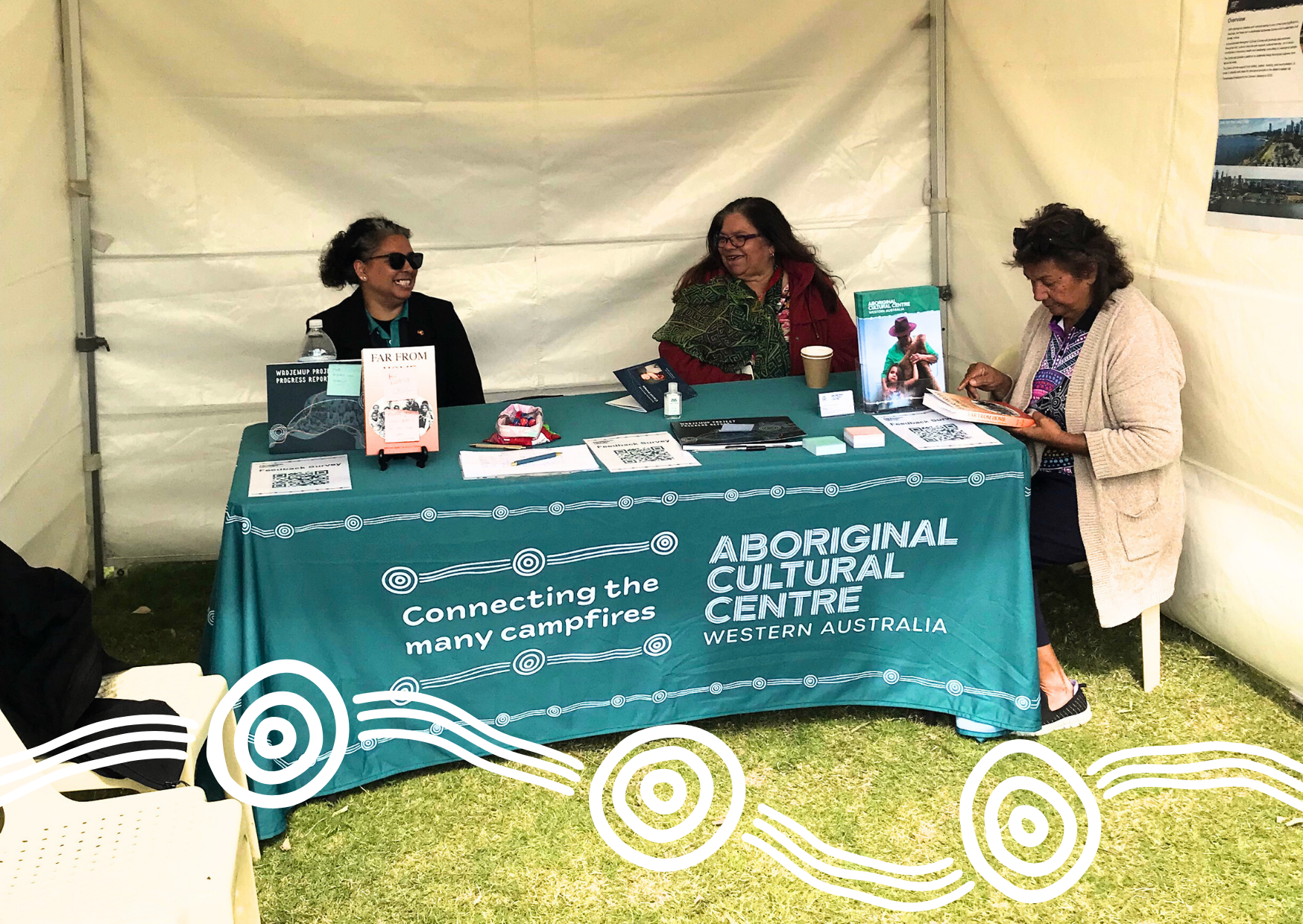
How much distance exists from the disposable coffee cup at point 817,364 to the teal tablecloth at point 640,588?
0.28m

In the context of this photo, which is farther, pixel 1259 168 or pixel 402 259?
pixel 402 259

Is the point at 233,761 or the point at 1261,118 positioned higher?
the point at 1261,118

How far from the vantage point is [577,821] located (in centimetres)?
267

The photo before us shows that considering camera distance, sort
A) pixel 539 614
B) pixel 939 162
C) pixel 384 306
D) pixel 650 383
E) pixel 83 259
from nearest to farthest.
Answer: pixel 539 614 < pixel 650 383 < pixel 384 306 < pixel 83 259 < pixel 939 162

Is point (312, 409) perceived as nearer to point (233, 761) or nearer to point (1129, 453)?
point (233, 761)

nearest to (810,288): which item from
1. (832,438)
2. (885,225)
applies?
(885,225)

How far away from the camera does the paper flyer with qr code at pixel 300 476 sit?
101 inches

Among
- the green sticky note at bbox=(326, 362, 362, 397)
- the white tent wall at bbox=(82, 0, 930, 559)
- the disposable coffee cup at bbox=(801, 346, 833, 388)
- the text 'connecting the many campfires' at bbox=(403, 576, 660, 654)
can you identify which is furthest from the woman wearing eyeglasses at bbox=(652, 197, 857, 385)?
the green sticky note at bbox=(326, 362, 362, 397)

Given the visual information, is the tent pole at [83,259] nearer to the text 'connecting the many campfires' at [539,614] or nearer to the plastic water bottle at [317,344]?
the plastic water bottle at [317,344]

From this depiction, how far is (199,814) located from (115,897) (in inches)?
8.1

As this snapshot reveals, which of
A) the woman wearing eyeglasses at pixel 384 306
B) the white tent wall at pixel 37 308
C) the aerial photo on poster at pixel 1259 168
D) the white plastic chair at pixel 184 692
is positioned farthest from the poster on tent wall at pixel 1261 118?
the white tent wall at pixel 37 308

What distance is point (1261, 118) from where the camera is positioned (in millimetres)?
2875

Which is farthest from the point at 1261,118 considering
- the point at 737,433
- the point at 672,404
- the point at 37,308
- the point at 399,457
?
the point at 37,308

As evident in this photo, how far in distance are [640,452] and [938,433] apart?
28.2 inches
